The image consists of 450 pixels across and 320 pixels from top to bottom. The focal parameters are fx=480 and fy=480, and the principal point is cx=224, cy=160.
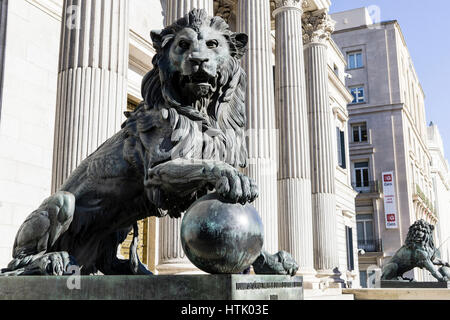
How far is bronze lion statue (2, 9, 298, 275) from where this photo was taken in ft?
10.2

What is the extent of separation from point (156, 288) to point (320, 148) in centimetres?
1794

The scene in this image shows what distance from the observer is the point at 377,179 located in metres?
45.2

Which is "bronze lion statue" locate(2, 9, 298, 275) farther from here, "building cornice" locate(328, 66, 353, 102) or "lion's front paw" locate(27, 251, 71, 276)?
"building cornice" locate(328, 66, 353, 102)

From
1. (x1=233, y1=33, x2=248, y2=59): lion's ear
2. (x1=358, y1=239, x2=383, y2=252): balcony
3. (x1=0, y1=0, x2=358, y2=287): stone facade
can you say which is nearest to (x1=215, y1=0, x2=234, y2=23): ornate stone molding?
(x1=0, y1=0, x2=358, y2=287): stone facade

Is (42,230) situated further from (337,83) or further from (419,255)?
(337,83)

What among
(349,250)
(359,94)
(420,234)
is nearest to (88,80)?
(420,234)

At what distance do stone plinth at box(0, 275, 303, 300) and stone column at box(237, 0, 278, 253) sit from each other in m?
9.95

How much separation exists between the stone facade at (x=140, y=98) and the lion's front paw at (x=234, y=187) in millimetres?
5156

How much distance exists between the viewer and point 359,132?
4825 cm

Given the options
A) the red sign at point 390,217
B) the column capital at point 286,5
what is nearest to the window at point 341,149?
the red sign at point 390,217

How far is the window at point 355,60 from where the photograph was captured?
159 feet

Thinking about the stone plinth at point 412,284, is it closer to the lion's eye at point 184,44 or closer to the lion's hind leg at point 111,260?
the lion's hind leg at point 111,260
